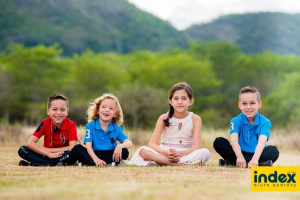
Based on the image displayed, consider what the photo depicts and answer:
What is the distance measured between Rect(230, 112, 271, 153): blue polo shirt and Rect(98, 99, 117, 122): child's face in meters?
1.88

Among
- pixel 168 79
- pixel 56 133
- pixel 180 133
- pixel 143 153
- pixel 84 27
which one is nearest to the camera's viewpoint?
pixel 143 153

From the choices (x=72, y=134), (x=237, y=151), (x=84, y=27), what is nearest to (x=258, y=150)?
(x=237, y=151)

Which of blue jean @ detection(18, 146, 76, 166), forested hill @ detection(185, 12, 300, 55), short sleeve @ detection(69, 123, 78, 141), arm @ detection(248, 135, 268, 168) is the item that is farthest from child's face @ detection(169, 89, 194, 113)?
forested hill @ detection(185, 12, 300, 55)

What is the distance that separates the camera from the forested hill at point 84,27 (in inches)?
3991

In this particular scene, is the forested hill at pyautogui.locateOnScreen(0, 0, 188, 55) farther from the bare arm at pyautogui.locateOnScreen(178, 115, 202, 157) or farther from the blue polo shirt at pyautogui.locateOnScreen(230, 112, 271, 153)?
the blue polo shirt at pyautogui.locateOnScreen(230, 112, 271, 153)

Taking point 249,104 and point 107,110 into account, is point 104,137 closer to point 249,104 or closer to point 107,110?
point 107,110

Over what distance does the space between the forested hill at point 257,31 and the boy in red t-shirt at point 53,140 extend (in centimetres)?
6153

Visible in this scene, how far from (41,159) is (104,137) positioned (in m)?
1.02

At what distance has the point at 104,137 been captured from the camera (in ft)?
22.3

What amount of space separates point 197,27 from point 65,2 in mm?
43002

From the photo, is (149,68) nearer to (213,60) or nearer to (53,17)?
(213,60)

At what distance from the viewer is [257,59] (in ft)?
208

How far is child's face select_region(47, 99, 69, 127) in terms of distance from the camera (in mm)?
6703

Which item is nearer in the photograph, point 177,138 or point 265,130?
point 265,130
